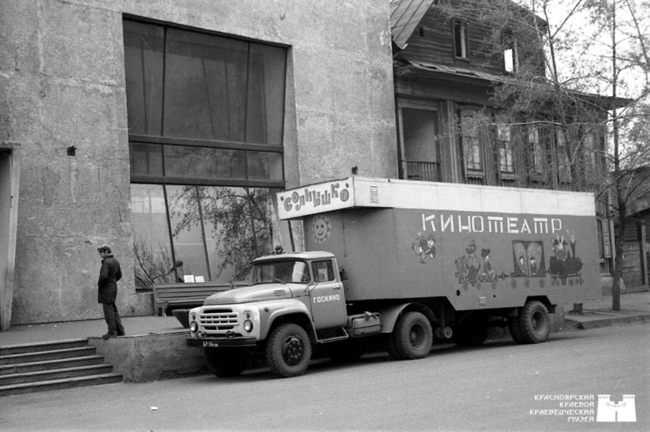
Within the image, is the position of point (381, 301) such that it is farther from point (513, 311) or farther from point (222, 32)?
point (222, 32)

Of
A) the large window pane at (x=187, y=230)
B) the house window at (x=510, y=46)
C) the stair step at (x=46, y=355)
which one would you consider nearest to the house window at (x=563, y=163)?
the house window at (x=510, y=46)

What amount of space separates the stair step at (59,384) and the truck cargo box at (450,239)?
4622mm

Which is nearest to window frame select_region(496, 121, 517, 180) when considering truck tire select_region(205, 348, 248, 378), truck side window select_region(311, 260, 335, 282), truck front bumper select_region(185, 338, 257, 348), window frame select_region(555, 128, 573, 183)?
window frame select_region(555, 128, 573, 183)

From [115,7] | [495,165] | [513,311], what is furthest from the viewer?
[495,165]

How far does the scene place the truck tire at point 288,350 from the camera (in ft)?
45.0

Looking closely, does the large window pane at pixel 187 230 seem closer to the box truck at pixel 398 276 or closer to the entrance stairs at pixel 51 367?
the box truck at pixel 398 276

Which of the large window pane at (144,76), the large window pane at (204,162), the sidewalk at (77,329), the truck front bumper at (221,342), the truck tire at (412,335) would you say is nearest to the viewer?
the truck front bumper at (221,342)

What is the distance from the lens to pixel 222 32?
75.1ft

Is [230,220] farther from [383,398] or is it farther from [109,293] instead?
[383,398]

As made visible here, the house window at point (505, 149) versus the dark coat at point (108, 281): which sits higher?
the house window at point (505, 149)

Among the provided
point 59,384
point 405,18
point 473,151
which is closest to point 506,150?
point 473,151

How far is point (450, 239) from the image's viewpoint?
56.2 ft

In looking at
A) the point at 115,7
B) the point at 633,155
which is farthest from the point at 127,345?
the point at 633,155

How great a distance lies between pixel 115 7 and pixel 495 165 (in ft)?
50.1
